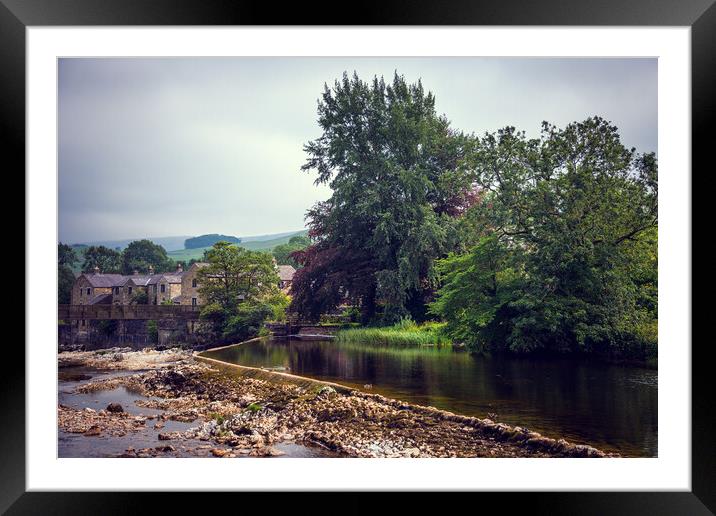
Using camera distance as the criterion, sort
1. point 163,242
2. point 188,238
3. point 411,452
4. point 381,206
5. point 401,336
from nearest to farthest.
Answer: point 411,452, point 163,242, point 188,238, point 401,336, point 381,206

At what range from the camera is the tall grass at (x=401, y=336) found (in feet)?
23.3

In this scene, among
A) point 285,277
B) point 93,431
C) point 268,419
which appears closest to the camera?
point 93,431

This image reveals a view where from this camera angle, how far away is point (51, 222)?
4.40m

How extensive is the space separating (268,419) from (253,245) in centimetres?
180

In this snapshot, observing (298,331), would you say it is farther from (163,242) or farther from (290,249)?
(163,242)

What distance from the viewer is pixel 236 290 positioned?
6.56m

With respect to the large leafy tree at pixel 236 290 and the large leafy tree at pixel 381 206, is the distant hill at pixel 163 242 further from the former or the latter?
the large leafy tree at pixel 381 206

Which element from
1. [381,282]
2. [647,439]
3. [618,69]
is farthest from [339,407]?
[618,69]

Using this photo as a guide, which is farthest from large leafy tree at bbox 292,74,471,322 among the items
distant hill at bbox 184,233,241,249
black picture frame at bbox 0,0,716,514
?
black picture frame at bbox 0,0,716,514

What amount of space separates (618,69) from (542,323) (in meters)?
2.53

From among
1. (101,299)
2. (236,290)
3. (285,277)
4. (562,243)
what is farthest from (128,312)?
(562,243)
